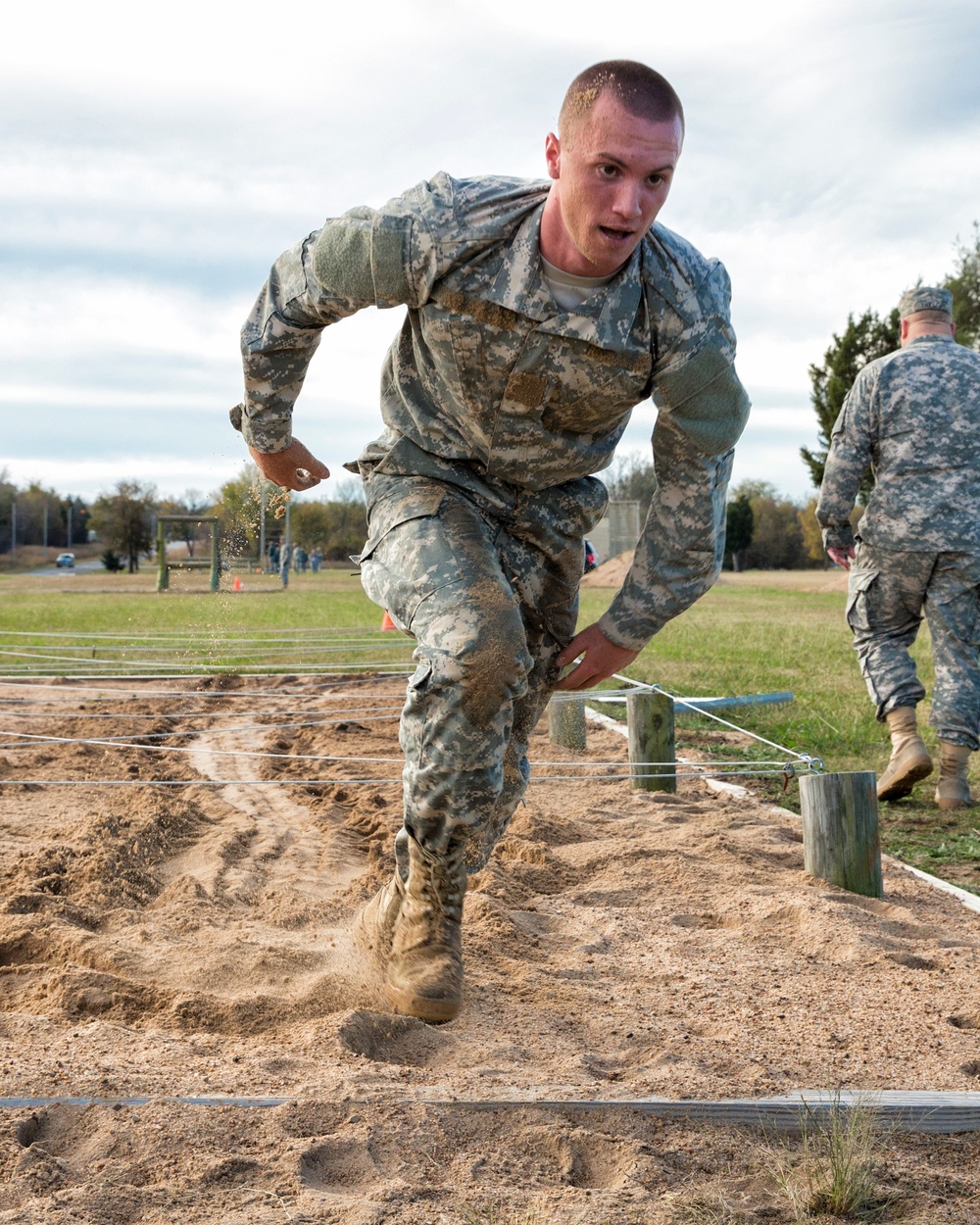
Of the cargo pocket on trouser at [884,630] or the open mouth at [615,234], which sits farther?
the cargo pocket on trouser at [884,630]

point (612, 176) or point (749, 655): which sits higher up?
point (612, 176)

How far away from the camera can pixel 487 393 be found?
9.77 feet

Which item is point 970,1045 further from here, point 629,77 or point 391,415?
point 629,77

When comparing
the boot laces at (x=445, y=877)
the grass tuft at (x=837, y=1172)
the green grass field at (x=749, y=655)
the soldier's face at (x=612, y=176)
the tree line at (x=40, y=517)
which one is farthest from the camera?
the tree line at (x=40, y=517)

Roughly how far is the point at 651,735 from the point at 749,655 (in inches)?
280

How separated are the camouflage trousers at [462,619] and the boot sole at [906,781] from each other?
9.19ft

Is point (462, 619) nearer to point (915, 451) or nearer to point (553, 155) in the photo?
point (553, 155)

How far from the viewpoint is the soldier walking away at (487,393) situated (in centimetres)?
275

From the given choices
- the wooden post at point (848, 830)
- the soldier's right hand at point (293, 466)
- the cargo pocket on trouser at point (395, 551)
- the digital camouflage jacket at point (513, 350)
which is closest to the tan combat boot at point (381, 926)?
the cargo pocket on trouser at point (395, 551)

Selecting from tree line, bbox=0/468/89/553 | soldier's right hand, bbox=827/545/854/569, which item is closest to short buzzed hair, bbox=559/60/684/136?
soldier's right hand, bbox=827/545/854/569

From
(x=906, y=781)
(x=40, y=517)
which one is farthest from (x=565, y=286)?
(x=40, y=517)

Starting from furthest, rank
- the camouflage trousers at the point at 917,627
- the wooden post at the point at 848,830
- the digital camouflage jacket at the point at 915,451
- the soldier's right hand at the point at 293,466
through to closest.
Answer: the digital camouflage jacket at the point at 915,451, the camouflage trousers at the point at 917,627, the wooden post at the point at 848,830, the soldier's right hand at the point at 293,466

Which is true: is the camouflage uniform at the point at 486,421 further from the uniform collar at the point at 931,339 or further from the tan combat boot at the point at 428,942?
the uniform collar at the point at 931,339

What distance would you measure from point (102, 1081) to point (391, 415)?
1.79 m
